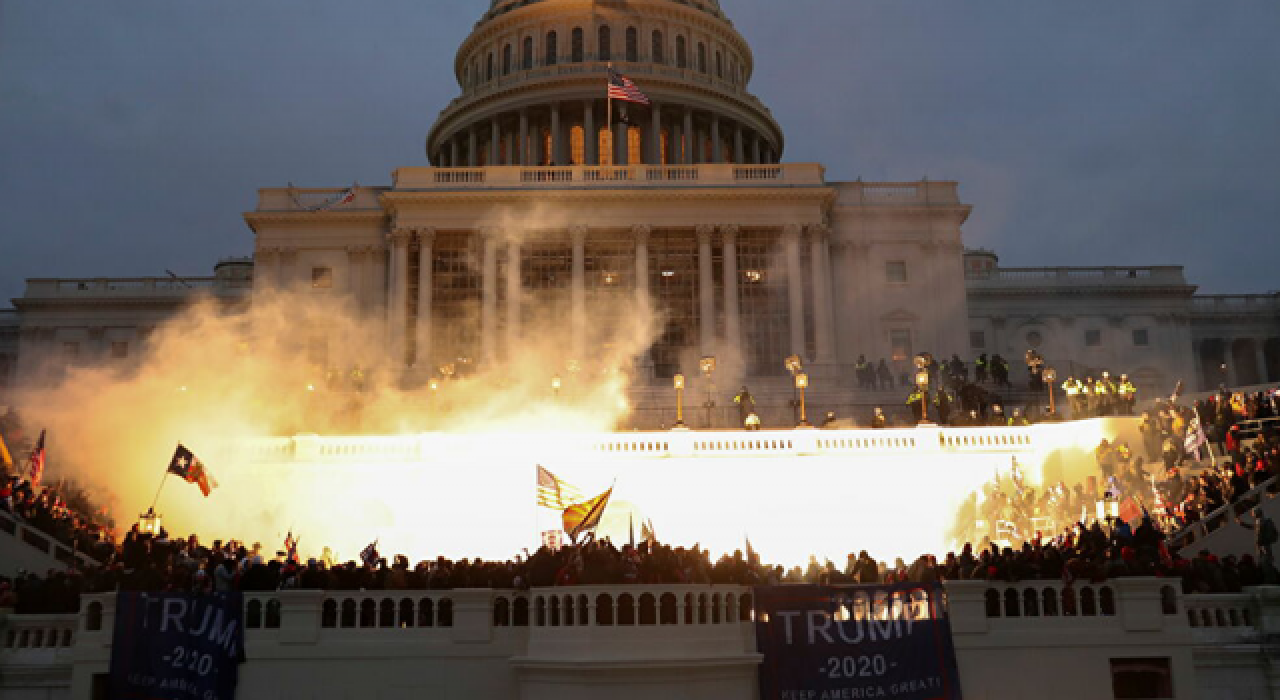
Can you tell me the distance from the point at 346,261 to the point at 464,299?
6.49m

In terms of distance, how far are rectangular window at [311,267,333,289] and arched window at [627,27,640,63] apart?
27.8 metres

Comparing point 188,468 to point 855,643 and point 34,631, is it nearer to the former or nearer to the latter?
point 34,631

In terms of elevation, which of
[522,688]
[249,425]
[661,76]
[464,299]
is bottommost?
[522,688]

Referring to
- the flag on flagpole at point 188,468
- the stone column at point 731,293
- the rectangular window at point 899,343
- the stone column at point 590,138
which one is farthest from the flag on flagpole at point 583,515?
the stone column at point 590,138

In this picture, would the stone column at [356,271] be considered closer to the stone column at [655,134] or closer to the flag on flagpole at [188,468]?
the stone column at [655,134]

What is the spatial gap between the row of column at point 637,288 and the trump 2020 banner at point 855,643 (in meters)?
33.9

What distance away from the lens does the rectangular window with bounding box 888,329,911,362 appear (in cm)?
5406

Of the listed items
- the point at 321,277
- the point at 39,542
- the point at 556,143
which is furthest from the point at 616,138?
the point at 39,542

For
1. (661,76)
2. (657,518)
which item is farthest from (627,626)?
(661,76)

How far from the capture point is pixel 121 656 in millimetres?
17328

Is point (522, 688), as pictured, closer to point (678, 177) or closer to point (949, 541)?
point (949, 541)

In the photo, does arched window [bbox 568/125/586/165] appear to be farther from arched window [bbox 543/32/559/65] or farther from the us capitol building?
the us capitol building

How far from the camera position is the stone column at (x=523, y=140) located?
7144 cm

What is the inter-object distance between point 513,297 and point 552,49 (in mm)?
28587
